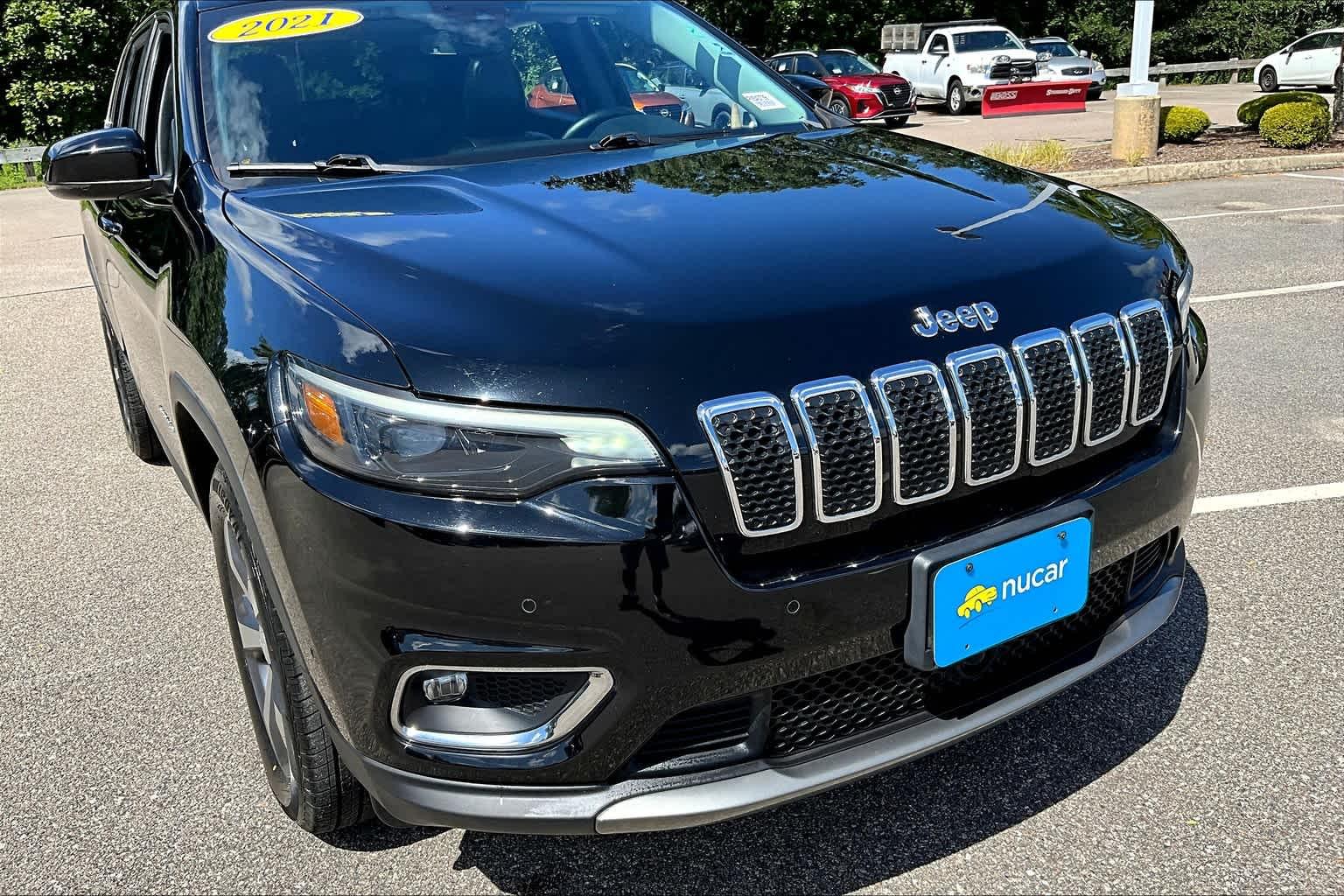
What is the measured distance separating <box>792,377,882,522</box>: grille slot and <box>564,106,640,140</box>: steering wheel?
5.21 ft

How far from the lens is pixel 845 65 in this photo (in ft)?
77.0

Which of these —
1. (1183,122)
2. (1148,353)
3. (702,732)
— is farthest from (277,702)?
(1183,122)

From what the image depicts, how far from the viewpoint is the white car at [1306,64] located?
2527 centimetres

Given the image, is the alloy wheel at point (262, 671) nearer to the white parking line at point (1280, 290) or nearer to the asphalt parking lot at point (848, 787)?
the asphalt parking lot at point (848, 787)

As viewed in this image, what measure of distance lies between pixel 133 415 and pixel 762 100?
2.76 meters

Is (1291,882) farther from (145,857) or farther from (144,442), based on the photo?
(144,442)

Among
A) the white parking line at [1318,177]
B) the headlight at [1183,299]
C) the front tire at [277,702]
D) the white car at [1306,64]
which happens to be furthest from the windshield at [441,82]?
the white car at [1306,64]

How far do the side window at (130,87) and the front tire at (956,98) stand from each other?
850 inches

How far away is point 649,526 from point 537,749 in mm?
404

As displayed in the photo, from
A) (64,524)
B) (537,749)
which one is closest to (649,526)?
(537,749)

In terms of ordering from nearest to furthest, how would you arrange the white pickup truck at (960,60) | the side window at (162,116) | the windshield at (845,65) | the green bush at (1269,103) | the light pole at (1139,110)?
1. the side window at (162,116)
2. the light pole at (1139,110)
3. the green bush at (1269,103)
4. the white pickup truck at (960,60)
5. the windshield at (845,65)

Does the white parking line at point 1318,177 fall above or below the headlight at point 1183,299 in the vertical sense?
below

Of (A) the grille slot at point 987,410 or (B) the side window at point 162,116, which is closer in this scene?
(A) the grille slot at point 987,410

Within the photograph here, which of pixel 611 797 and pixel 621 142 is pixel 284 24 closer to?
pixel 621 142
